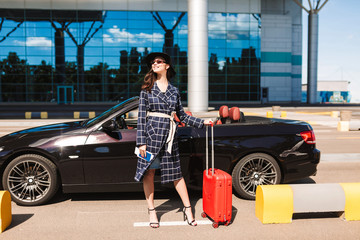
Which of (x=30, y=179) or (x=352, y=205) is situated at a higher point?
(x=30, y=179)

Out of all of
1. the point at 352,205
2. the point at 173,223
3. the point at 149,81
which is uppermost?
the point at 149,81

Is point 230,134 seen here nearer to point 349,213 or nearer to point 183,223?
point 183,223

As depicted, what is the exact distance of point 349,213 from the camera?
4113 mm

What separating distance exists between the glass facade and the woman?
122 ft

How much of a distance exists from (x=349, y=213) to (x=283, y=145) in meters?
1.22

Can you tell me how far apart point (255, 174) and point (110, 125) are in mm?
2103

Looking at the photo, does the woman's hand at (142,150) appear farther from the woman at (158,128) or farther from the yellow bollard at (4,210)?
the yellow bollard at (4,210)

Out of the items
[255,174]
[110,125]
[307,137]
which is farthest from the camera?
[307,137]

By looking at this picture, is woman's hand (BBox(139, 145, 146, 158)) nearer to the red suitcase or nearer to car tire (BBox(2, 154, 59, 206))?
the red suitcase

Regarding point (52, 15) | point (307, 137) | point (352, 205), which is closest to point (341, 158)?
point (307, 137)

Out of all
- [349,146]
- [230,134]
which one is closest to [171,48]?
[349,146]

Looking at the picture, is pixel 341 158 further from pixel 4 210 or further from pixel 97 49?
pixel 97 49

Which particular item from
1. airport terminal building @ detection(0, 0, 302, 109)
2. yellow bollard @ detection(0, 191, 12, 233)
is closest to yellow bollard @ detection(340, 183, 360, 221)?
yellow bollard @ detection(0, 191, 12, 233)

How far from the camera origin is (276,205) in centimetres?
398
